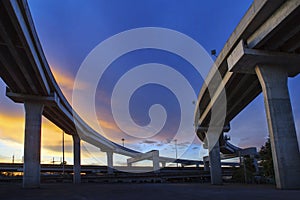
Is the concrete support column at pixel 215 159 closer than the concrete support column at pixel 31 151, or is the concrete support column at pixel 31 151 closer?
the concrete support column at pixel 31 151

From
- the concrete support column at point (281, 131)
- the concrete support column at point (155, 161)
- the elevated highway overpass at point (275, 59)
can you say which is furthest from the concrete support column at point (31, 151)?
the concrete support column at point (155, 161)

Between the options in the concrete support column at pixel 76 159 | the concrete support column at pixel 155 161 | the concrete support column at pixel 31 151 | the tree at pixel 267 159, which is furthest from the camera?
the concrete support column at pixel 155 161

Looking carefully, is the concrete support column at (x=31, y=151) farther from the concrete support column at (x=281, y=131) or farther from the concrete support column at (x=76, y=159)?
the concrete support column at (x=76, y=159)

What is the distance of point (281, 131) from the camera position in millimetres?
19156

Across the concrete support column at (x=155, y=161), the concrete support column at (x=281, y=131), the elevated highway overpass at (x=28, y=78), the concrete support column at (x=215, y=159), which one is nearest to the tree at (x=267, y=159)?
the concrete support column at (x=215, y=159)

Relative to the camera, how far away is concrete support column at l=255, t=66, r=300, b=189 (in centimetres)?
1855

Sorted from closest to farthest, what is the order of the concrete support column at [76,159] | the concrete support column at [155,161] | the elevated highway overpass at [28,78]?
the elevated highway overpass at [28,78] → the concrete support column at [76,159] → the concrete support column at [155,161]

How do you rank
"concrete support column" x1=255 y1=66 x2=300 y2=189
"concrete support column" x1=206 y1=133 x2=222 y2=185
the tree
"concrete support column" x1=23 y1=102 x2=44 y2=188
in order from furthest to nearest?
"concrete support column" x1=206 y1=133 x2=222 y2=185 → the tree → "concrete support column" x1=23 y1=102 x2=44 y2=188 → "concrete support column" x1=255 y1=66 x2=300 y2=189

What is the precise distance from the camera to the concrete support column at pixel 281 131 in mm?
18547

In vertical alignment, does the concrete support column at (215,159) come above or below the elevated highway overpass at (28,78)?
below

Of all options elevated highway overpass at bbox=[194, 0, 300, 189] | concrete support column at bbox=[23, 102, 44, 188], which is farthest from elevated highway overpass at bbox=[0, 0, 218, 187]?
elevated highway overpass at bbox=[194, 0, 300, 189]

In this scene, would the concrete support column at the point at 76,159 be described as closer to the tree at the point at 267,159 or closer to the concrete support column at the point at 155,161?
the concrete support column at the point at 155,161

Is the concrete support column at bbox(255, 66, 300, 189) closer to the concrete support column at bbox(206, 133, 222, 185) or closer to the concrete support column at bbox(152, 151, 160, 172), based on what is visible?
the concrete support column at bbox(206, 133, 222, 185)

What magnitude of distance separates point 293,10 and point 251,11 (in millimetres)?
3008
